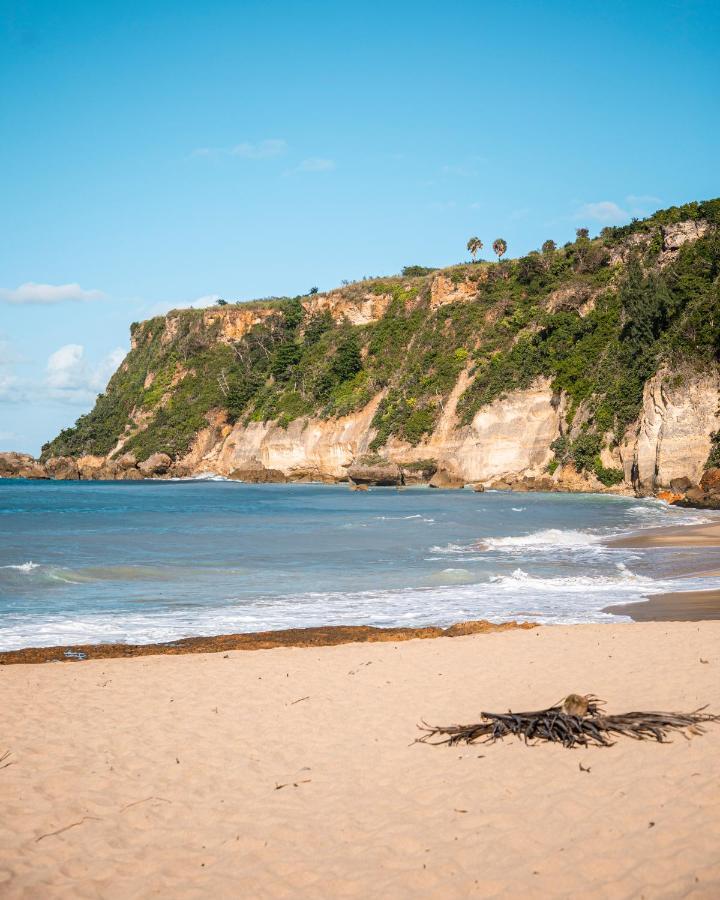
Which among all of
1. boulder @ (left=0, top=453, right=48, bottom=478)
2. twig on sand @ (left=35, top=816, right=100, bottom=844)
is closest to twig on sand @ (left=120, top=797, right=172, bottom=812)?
twig on sand @ (left=35, top=816, right=100, bottom=844)

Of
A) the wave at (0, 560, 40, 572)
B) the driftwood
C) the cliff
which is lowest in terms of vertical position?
the wave at (0, 560, 40, 572)

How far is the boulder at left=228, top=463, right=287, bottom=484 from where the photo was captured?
78.6 metres

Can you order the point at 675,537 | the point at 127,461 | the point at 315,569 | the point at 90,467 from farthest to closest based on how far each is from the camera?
the point at 90,467 < the point at 127,461 < the point at 675,537 < the point at 315,569

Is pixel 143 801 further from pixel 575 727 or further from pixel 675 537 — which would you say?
pixel 675 537

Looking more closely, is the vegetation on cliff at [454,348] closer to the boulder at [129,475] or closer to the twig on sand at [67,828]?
the boulder at [129,475]

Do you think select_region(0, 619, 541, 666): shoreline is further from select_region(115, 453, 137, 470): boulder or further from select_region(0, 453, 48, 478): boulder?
select_region(0, 453, 48, 478): boulder

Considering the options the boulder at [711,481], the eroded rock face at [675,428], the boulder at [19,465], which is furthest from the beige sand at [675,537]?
the boulder at [19,465]

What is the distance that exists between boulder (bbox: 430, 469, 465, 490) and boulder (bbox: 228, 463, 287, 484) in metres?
19.3

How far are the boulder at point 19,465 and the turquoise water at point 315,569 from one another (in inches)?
2759

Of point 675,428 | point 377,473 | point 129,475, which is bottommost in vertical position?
point 129,475

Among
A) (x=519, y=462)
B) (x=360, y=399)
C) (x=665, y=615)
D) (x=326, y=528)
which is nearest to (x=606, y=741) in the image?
(x=665, y=615)

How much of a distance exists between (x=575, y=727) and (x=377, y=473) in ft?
196

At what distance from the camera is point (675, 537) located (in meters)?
26.0

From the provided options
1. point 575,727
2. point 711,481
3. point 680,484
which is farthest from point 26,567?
point 680,484
